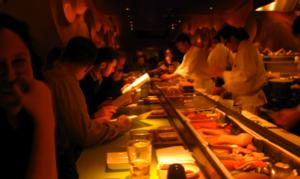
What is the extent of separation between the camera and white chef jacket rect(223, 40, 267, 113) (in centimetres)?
489

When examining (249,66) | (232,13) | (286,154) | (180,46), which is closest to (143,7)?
(232,13)

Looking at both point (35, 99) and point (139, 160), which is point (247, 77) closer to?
point (139, 160)

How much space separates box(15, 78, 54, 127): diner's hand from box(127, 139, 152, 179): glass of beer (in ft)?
1.56

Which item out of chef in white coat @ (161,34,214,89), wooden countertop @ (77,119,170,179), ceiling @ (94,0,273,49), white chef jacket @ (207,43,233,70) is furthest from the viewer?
ceiling @ (94,0,273,49)

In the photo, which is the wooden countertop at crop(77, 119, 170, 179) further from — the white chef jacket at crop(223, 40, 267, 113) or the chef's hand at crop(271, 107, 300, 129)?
the white chef jacket at crop(223, 40, 267, 113)

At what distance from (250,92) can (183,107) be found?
2167 mm

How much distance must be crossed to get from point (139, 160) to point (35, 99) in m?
0.63

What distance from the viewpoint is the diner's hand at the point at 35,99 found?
129 centimetres

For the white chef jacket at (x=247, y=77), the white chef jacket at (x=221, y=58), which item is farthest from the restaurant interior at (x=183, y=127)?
the white chef jacket at (x=221, y=58)

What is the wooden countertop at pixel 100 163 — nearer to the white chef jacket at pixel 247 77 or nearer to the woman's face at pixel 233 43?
the white chef jacket at pixel 247 77

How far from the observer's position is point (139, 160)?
5.52ft

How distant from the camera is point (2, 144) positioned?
1.24 metres

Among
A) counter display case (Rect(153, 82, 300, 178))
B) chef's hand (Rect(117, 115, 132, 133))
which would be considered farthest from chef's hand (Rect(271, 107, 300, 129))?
chef's hand (Rect(117, 115, 132, 133))

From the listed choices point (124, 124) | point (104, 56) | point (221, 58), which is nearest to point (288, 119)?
point (124, 124)
